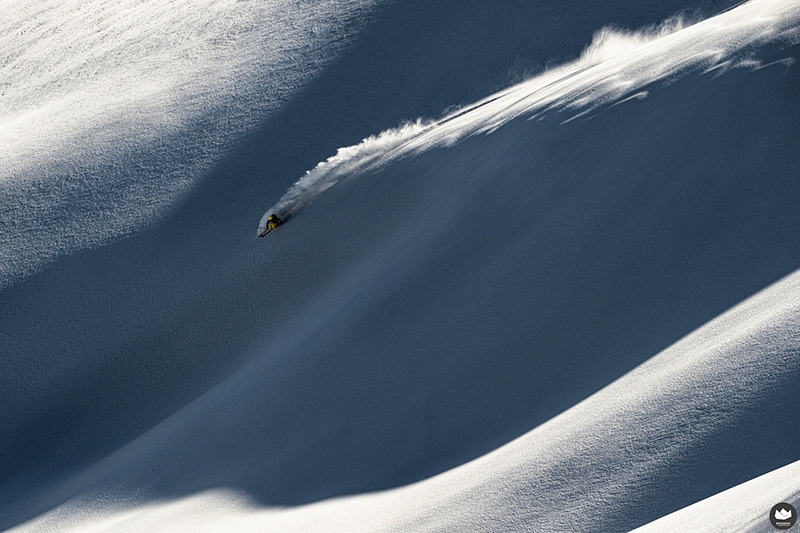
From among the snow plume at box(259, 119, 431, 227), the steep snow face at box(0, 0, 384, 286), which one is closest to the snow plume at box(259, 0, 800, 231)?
the snow plume at box(259, 119, 431, 227)

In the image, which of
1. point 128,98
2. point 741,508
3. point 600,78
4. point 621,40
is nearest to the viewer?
point 741,508

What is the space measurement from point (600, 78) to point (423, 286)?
5112mm

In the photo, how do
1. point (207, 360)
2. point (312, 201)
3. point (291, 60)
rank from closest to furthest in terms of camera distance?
point (207, 360) < point (312, 201) < point (291, 60)

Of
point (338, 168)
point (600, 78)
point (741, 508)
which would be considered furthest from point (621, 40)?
point (741, 508)

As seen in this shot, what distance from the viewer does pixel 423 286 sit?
44.9ft

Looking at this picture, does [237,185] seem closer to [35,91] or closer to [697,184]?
[35,91]

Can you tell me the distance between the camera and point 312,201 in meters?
15.9

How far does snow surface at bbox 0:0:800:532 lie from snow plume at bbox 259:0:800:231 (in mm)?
75

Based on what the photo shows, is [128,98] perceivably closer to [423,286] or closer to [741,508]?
[423,286]

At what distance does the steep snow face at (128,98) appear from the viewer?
54.6 ft

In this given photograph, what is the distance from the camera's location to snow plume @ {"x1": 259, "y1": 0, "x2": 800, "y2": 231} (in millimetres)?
14242

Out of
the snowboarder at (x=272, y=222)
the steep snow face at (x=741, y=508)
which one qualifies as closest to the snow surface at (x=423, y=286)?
the steep snow face at (x=741, y=508)

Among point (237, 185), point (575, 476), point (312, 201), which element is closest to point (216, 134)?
point (237, 185)

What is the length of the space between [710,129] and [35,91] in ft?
50.7
